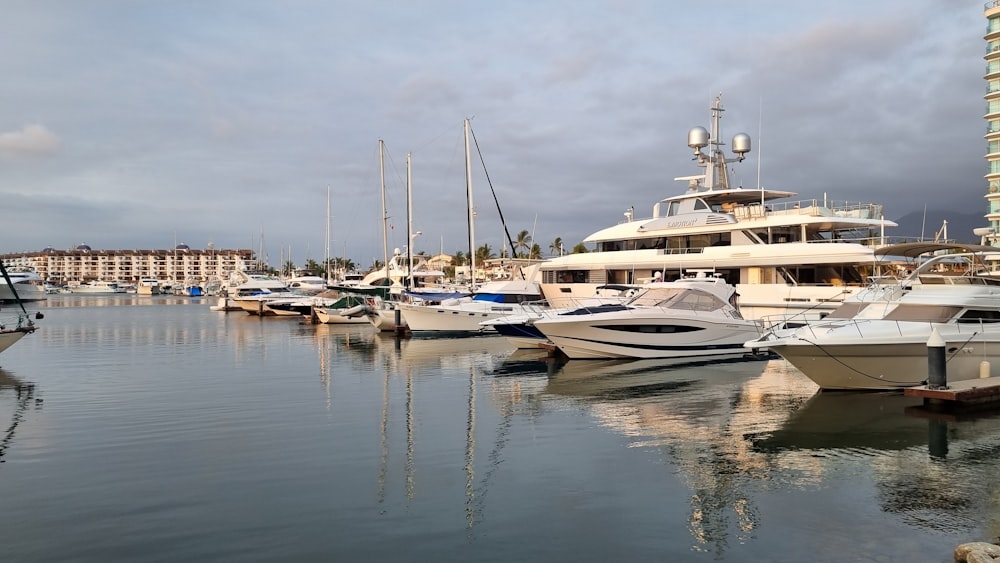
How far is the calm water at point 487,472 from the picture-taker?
800 cm

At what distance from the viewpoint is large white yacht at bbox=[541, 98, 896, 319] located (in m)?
29.8

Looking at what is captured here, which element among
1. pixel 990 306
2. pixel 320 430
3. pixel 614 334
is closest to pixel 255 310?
pixel 614 334

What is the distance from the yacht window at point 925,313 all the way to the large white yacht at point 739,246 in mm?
8319

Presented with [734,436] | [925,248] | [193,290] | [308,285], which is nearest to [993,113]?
[925,248]

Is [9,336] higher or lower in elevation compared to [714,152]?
lower

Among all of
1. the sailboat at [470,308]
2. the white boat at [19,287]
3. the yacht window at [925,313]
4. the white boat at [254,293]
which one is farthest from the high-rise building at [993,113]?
the white boat at [19,287]

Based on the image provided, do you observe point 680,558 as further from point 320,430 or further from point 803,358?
point 803,358

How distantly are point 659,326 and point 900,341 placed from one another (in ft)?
28.9

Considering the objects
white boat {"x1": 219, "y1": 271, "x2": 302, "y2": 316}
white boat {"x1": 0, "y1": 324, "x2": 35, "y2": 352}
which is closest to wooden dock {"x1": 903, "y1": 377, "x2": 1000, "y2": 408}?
white boat {"x1": 0, "y1": 324, "x2": 35, "y2": 352}

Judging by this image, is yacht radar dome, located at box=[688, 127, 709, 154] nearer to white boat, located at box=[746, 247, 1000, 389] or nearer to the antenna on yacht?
the antenna on yacht

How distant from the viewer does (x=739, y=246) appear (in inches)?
1289

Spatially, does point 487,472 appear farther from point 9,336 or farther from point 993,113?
point 993,113

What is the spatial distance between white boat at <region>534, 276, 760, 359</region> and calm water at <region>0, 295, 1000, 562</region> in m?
3.44

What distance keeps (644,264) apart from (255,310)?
41.6 metres
